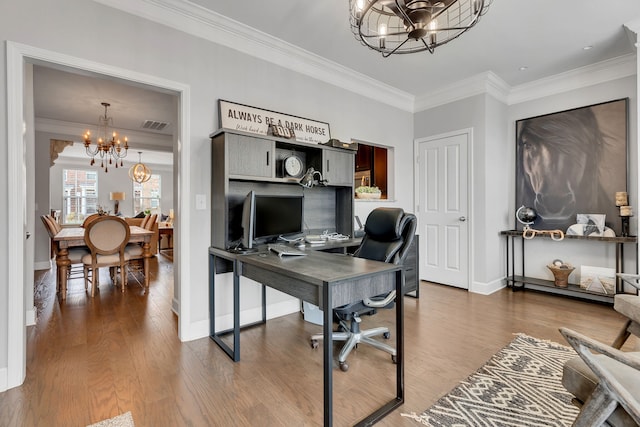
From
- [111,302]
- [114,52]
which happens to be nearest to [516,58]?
[114,52]

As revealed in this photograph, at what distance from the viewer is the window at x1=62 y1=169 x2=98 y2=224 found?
9.91 m

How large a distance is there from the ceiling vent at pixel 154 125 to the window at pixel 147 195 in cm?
593

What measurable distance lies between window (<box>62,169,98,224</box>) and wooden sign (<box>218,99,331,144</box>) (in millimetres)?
9811

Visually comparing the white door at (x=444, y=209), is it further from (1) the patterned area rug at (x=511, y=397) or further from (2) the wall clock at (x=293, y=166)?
(2) the wall clock at (x=293, y=166)

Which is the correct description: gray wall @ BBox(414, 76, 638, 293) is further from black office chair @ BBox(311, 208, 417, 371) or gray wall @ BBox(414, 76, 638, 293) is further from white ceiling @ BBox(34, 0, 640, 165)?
black office chair @ BBox(311, 208, 417, 371)

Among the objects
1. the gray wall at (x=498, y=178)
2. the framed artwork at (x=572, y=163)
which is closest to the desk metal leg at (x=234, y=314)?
the gray wall at (x=498, y=178)

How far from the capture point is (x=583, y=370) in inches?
48.6

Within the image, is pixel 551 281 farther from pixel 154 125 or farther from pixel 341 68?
pixel 154 125

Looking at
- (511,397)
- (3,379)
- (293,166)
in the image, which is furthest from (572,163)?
(3,379)

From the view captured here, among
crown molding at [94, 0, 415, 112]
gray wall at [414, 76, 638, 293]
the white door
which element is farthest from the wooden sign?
gray wall at [414, 76, 638, 293]

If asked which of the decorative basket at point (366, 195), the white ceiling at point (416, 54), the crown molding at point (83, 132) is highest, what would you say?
the white ceiling at point (416, 54)

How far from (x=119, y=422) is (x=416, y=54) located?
393 cm

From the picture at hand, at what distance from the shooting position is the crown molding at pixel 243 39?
7.93 feet

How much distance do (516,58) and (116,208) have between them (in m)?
11.6
